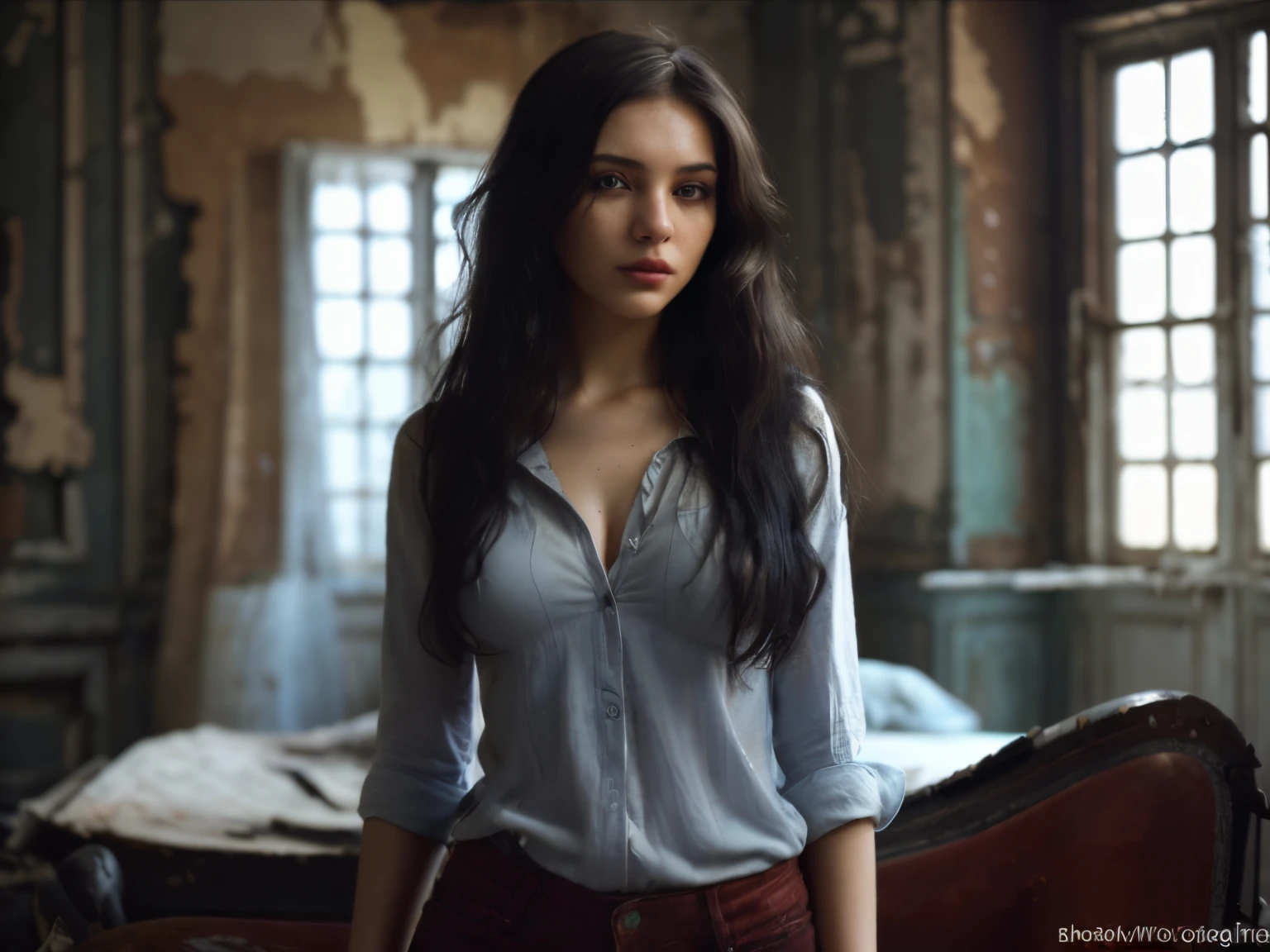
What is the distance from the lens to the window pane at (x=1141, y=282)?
4.39 metres

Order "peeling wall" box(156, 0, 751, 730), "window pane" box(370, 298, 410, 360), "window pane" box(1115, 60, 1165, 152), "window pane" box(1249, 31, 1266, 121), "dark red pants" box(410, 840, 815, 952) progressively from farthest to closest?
"window pane" box(370, 298, 410, 360), "peeling wall" box(156, 0, 751, 730), "window pane" box(1115, 60, 1165, 152), "window pane" box(1249, 31, 1266, 121), "dark red pants" box(410, 840, 815, 952)

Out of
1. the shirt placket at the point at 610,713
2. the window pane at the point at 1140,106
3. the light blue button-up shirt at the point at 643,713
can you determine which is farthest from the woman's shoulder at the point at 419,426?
the window pane at the point at 1140,106

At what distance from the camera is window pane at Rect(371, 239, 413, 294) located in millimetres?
4895

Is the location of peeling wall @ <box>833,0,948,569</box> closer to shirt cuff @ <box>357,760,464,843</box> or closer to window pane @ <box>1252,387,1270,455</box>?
window pane @ <box>1252,387,1270,455</box>

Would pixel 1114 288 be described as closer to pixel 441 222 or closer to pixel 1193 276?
pixel 1193 276

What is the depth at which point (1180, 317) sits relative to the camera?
169 inches

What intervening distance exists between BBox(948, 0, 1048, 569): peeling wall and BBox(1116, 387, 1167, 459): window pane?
1.05ft

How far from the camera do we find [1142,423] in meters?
4.46

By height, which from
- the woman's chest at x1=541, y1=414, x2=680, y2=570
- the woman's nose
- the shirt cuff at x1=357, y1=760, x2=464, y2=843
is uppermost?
the woman's nose

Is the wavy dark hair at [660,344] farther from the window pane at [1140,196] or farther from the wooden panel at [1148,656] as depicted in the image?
the window pane at [1140,196]

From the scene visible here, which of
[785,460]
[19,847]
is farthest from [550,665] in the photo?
[19,847]

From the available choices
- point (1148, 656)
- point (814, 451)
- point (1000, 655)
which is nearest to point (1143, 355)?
point (1148, 656)

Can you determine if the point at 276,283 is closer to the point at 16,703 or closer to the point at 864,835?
the point at 16,703

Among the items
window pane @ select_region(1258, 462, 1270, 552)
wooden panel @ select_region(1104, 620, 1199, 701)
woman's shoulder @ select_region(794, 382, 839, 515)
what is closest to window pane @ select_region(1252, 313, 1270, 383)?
window pane @ select_region(1258, 462, 1270, 552)
